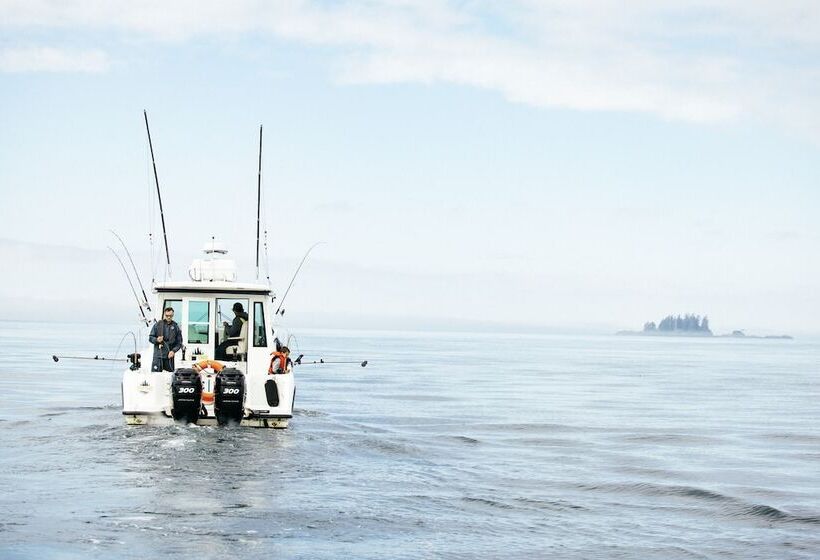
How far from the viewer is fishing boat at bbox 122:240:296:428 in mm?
21266

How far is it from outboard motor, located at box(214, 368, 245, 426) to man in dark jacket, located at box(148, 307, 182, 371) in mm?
1508

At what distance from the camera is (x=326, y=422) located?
1132 inches

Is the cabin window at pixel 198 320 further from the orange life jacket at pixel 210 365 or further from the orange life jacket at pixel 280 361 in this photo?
the orange life jacket at pixel 280 361

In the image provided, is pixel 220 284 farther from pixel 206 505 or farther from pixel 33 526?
pixel 33 526

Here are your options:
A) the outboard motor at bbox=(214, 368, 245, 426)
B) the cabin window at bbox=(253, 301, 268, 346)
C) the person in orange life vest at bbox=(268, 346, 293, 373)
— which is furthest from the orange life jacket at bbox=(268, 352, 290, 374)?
the outboard motor at bbox=(214, 368, 245, 426)

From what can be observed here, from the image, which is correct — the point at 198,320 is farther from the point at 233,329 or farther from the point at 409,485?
the point at 409,485

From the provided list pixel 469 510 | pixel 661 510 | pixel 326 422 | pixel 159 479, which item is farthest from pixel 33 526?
pixel 326 422

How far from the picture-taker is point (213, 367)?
74.0 feet

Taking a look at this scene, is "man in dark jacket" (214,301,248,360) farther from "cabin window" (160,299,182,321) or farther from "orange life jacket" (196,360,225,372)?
"cabin window" (160,299,182,321)

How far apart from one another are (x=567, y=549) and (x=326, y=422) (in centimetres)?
1543

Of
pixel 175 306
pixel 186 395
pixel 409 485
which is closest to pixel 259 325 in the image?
pixel 175 306

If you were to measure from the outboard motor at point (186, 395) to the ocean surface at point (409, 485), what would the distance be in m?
0.39

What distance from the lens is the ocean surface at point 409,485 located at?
13859mm

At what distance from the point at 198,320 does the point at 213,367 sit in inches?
52.8
